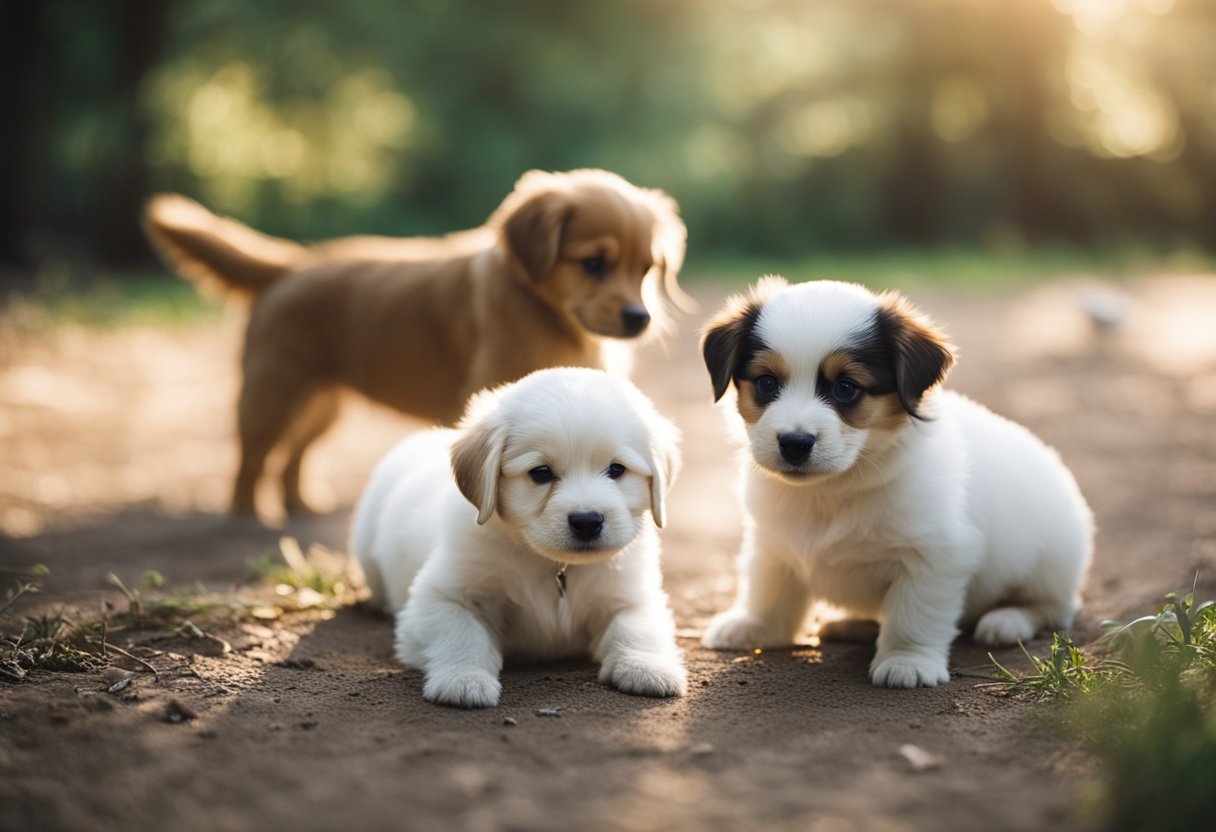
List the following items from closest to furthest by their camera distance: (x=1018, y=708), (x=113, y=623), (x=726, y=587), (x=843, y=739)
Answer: (x=843, y=739) < (x=1018, y=708) < (x=113, y=623) < (x=726, y=587)

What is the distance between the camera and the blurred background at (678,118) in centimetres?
2244

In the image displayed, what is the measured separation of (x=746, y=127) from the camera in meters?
27.6

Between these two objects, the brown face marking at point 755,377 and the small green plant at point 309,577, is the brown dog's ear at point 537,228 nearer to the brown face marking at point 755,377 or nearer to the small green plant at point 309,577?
the small green plant at point 309,577

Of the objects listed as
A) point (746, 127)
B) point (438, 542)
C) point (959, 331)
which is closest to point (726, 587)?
point (438, 542)

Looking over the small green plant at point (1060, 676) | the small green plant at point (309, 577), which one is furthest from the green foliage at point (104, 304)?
the small green plant at point (1060, 676)

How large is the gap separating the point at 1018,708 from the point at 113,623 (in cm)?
346

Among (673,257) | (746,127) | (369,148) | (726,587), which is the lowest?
(726,587)

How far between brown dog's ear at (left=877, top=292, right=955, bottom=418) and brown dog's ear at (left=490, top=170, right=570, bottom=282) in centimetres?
223

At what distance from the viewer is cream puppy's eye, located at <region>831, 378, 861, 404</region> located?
13.3ft

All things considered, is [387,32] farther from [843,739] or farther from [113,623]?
[843,739]

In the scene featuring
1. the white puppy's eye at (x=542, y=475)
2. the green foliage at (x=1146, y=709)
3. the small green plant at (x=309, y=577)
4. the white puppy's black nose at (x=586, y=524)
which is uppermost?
the white puppy's eye at (x=542, y=475)

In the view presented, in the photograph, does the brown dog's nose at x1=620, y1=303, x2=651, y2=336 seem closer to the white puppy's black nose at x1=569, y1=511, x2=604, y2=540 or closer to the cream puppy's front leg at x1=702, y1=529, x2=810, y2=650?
the cream puppy's front leg at x1=702, y1=529, x2=810, y2=650

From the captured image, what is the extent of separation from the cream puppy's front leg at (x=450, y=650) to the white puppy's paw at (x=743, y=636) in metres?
0.91

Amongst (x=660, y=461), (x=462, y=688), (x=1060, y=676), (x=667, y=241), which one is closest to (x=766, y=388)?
(x=660, y=461)
